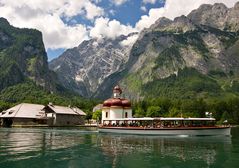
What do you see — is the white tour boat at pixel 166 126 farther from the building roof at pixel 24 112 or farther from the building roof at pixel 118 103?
the building roof at pixel 24 112

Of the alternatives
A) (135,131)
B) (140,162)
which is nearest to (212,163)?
(140,162)

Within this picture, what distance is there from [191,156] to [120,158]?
10.0 meters

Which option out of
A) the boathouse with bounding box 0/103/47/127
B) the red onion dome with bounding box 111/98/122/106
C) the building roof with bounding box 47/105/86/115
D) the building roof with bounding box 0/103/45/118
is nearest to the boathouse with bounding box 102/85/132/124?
the red onion dome with bounding box 111/98/122/106

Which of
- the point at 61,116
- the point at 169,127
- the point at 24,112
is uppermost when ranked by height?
the point at 24,112

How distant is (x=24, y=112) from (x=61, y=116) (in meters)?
16.9

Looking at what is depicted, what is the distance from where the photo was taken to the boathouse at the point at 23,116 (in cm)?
14812

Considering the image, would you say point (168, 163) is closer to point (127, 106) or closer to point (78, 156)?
point (78, 156)

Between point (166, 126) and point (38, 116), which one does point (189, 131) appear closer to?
point (166, 126)

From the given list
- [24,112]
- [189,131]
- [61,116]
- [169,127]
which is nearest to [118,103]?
[169,127]

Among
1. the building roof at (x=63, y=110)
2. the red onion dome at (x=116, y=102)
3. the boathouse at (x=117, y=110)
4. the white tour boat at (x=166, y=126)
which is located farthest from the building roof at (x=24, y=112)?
the white tour boat at (x=166, y=126)

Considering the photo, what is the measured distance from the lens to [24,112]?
6043 inches

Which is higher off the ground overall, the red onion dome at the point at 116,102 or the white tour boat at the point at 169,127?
the red onion dome at the point at 116,102

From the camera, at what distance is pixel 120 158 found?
44.4 meters

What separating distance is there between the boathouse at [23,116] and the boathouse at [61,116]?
2.91m
